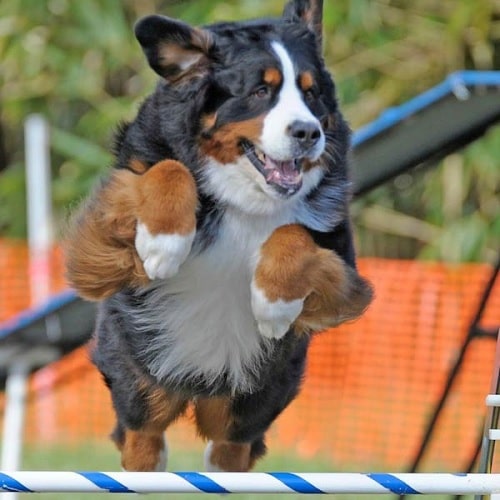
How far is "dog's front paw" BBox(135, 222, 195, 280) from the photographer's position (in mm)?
3277

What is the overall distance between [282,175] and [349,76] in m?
9.69

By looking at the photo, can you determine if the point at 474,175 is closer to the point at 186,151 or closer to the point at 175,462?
the point at 175,462

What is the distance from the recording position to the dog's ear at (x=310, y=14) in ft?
12.0

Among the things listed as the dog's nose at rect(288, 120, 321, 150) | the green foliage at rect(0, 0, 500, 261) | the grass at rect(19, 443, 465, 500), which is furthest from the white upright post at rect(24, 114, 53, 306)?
the dog's nose at rect(288, 120, 321, 150)

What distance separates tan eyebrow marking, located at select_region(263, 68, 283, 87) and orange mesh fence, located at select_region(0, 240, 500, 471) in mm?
6004

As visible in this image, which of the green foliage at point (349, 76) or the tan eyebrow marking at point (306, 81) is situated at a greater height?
the green foliage at point (349, 76)

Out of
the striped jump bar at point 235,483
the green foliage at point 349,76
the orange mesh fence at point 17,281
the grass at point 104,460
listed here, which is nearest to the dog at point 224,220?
the striped jump bar at point 235,483

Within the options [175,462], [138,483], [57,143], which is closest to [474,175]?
[57,143]

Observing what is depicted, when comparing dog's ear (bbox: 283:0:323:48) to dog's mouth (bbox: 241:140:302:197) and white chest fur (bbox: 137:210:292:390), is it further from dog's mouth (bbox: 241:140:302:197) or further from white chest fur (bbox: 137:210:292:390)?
white chest fur (bbox: 137:210:292:390)

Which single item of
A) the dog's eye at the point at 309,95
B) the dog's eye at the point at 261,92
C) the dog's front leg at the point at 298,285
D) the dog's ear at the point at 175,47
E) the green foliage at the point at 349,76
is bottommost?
the dog's front leg at the point at 298,285

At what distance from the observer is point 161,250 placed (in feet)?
10.8

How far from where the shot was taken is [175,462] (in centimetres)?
786

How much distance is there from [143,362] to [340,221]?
780mm

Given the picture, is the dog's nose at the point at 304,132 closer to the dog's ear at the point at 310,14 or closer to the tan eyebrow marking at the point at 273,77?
the tan eyebrow marking at the point at 273,77
